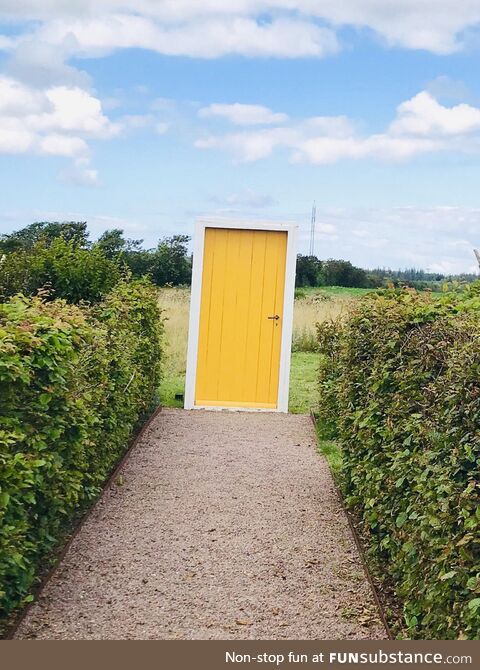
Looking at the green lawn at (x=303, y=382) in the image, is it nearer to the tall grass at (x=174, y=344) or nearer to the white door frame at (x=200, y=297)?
the white door frame at (x=200, y=297)

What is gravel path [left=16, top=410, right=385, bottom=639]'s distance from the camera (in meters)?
4.50

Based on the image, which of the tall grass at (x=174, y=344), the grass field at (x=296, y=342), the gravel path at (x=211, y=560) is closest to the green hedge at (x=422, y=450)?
the gravel path at (x=211, y=560)

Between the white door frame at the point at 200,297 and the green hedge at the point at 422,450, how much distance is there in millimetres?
4486

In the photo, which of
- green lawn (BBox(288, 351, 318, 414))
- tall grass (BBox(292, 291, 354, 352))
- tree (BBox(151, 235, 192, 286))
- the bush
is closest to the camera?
→ the bush

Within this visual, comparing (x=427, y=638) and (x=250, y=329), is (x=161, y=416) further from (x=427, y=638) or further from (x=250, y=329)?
(x=427, y=638)

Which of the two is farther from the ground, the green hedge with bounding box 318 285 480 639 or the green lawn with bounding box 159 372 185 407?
the green hedge with bounding box 318 285 480 639

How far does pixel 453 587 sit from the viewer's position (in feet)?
11.7

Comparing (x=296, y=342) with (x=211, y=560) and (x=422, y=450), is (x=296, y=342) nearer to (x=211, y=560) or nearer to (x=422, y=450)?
(x=211, y=560)

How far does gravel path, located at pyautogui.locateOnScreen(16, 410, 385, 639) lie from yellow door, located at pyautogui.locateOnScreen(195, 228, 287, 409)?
2927 millimetres

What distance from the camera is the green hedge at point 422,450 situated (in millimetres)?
3555

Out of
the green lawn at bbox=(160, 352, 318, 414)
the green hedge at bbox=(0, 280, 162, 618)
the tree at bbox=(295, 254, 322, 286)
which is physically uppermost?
the tree at bbox=(295, 254, 322, 286)

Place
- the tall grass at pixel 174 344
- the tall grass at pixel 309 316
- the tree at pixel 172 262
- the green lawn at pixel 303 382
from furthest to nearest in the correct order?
the tree at pixel 172 262 → the tall grass at pixel 309 316 → the tall grass at pixel 174 344 → the green lawn at pixel 303 382

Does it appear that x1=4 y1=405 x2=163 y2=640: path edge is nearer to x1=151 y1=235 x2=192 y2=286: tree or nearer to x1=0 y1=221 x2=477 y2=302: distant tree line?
x1=0 y1=221 x2=477 y2=302: distant tree line

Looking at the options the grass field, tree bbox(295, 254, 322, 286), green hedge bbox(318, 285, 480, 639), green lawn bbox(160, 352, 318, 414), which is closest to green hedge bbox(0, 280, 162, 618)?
green hedge bbox(318, 285, 480, 639)
